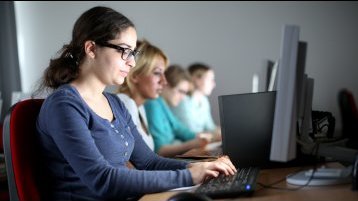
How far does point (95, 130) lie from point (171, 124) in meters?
1.58

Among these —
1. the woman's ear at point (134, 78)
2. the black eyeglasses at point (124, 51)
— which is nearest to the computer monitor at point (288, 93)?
the black eyeglasses at point (124, 51)

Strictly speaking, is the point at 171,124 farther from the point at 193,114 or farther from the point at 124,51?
the point at 124,51

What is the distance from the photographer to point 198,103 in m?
3.15

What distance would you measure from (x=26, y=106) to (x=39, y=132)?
84 mm

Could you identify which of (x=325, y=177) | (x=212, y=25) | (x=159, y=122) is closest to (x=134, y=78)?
(x=159, y=122)

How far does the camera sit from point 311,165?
100cm

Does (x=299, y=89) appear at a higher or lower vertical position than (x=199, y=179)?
higher

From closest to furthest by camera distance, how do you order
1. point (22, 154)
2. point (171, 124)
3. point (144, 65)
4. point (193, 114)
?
1. point (22, 154)
2. point (144, 65)
3. point (171, 124)
4. point (193, 114)

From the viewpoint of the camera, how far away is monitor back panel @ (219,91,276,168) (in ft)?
3.52

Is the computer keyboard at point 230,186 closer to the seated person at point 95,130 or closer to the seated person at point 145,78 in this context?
the seated person at point 95,130

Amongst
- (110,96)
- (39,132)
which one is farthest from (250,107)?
(39,132)

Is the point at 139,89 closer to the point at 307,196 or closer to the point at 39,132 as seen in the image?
the point at 39,132

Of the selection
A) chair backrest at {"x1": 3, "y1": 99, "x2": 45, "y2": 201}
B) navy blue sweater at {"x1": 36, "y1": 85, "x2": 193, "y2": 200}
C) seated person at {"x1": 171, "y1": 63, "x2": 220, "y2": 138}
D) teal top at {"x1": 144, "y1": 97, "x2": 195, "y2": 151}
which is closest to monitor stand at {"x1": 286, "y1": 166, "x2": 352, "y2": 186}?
navy blue sweater at {"x1": 36, "y1": 85, "x2": 193, "y2": 200}

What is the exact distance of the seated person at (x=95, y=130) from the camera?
36.5 inches
